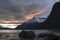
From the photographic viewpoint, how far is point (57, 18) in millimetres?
4031

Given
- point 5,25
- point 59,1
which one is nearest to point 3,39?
point 5,25

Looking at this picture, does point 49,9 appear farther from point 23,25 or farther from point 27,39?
point 27,39

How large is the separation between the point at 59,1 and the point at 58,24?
2.49ft

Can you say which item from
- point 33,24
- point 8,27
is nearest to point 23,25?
point 33,24

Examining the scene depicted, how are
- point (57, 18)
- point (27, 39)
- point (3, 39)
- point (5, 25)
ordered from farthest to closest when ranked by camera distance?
point (57, 18) < point (5, 25) < point (3, 39) < point (27, 39)

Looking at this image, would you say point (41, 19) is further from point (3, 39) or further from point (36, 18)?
point (3, 39)

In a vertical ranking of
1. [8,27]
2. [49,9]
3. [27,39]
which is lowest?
[27,39]

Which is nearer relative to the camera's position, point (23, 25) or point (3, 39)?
point (3, 39)

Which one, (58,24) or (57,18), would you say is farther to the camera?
(57,18)

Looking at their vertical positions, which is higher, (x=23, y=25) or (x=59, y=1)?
(x=59, y=1)

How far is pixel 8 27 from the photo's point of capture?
3.08m

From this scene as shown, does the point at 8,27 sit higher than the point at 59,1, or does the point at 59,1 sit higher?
the point at 59,1

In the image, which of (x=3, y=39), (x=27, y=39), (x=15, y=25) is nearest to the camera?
(x=27, y=39)

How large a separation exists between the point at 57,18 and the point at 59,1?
0.47 metres
